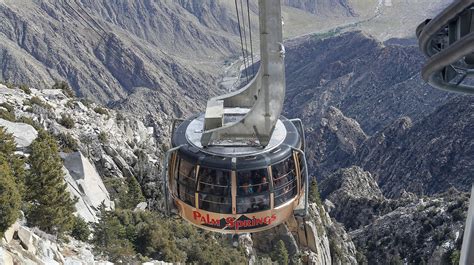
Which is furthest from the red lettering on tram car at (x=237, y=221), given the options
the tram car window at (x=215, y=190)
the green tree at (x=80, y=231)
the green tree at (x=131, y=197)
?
the green tree at (x=131, y=197)

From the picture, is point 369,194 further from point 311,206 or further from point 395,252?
point 311,206

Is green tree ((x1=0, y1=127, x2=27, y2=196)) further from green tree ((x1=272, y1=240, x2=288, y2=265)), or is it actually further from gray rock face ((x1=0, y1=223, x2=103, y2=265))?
green tree ((x1=272, y1=240, x2=288, y2=265))

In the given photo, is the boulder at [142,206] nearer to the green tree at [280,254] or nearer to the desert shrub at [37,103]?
the green tree at [280,254]

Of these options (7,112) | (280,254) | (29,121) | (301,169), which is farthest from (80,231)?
(280,254)

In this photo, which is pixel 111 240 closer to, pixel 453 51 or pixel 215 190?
pixel 215 190

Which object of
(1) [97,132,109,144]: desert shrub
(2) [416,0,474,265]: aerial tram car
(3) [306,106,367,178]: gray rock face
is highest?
(2) [416,0,474,265]: aerial tram car

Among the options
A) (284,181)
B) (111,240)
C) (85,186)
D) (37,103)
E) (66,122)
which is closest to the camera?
(284,181)

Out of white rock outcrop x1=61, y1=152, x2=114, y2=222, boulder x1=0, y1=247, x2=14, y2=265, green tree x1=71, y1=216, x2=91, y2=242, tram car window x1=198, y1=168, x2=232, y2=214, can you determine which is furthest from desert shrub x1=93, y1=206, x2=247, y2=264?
tram car window x1=198, y1=168, x2=232, y2=214
